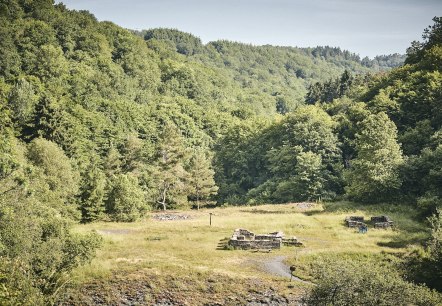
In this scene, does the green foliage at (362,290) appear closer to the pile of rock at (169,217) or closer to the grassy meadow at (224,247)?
the grassy meadow at (224,247)

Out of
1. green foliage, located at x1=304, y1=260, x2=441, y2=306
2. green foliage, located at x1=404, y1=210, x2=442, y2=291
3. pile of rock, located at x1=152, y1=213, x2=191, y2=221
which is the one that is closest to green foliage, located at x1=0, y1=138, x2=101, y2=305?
green foliage, located at x1=304, y1=260, x2=441, y2=306

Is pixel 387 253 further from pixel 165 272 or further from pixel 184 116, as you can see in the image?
pixel 184 116

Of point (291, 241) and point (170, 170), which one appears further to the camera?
point (170, 170)

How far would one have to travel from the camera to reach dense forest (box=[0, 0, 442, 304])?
30.6 meters

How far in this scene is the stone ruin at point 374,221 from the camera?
155ft

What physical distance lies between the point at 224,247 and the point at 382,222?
20046 millimetres

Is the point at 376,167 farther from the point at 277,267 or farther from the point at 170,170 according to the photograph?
the point at 170,170

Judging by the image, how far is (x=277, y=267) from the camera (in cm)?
3519

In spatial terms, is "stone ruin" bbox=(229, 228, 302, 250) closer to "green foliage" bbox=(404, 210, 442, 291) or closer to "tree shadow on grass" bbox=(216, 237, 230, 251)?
"tree shadow on grass" bbox=(216, 237, 230, 251)

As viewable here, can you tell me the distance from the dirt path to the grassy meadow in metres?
0.44

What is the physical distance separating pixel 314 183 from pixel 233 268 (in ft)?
132

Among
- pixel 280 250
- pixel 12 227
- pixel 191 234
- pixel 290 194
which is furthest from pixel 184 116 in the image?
pixel 12 227

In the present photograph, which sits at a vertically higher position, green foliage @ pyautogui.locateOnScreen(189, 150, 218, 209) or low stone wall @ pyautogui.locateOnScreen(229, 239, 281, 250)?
green foliage @ pyautogui.locateOnScreen(189, 150, 218, 209)

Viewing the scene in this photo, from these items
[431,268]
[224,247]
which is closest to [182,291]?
[224,247]
